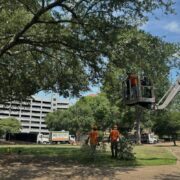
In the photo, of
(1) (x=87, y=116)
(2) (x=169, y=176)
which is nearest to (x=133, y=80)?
(2) (x=169, y=176)

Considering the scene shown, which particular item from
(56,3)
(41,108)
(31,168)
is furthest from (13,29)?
(41,108)

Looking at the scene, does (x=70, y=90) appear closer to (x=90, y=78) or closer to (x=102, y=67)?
(x=90, y=78)

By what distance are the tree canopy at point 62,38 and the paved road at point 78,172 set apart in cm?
480

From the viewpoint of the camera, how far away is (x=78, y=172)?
16.7 m

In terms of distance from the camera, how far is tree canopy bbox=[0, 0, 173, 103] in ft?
58.8

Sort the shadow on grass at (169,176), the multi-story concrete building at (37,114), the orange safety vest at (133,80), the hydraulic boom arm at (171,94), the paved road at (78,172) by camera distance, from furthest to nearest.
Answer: the multi-story concrete building at (37,114)
the hydraulic boom arm at (171,94)
the orange safety vest at (133,80)
the paved road at (78,172)
the shadow on grass at (169,176)

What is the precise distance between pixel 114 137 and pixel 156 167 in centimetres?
360

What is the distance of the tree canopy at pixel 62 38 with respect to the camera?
17922 mm

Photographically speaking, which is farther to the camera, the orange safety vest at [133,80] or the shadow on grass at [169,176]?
the orange safety vest at [133,80]

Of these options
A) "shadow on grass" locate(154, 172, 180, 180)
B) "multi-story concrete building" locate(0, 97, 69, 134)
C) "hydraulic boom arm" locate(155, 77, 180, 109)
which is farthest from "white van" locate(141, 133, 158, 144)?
"multi-story concrete building" locate(0, 97, 69, 134)

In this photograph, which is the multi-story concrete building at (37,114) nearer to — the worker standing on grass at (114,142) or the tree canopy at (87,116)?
the tree canopy at (87,116)

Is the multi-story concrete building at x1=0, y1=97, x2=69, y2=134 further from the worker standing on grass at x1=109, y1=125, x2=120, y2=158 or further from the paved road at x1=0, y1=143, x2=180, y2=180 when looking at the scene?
the paved road at x1=0, y1=143, x2=180, y2=180

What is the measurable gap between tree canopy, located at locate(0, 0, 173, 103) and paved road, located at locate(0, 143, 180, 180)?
15.8 ft

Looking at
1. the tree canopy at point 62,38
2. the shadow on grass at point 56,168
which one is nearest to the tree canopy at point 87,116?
the tree canopy at point 62,38
